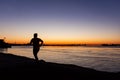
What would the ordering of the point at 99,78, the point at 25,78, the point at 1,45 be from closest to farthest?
1. the point at 25,78
2. the point at 99,78
3. the point at 1,45

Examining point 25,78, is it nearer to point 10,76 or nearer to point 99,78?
point 10,76

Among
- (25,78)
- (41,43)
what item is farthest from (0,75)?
(41,43)

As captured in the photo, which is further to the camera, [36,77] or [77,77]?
[77,77]

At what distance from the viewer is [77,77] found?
32.9 feet

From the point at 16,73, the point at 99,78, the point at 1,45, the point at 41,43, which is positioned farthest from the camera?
the point at 1,45

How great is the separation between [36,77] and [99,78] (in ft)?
11.6

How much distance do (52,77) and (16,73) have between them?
5.78ft

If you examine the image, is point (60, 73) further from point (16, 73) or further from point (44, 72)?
point (16, 73)

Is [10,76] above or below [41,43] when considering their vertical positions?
below

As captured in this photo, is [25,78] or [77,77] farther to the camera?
[77,77]

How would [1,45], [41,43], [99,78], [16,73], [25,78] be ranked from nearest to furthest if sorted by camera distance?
[25,78], [16,73], [99,78], [41,43], [1,45]

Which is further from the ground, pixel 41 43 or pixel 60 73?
pixel 41 43

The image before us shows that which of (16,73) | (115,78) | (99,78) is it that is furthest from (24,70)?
(115,78)

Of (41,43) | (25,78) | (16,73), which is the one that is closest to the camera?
(25,78)
